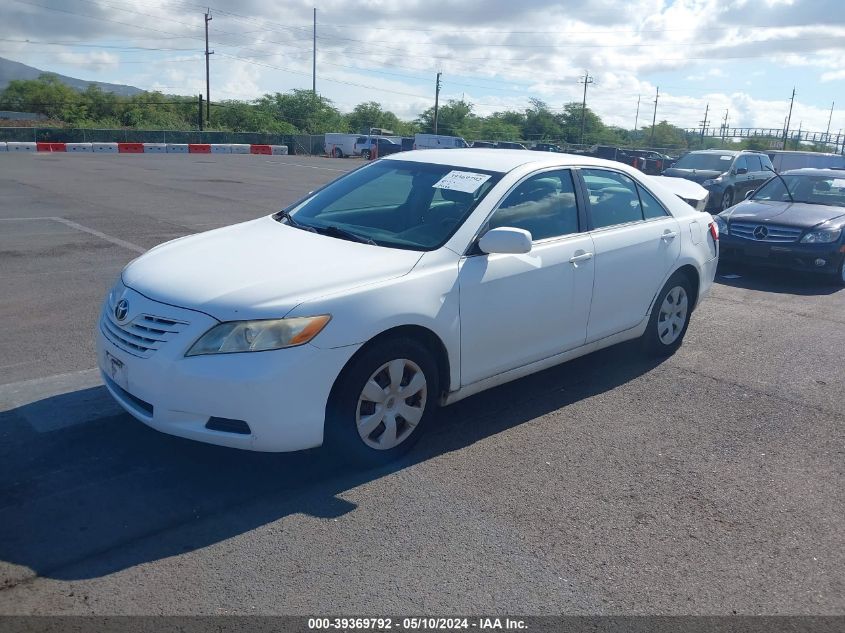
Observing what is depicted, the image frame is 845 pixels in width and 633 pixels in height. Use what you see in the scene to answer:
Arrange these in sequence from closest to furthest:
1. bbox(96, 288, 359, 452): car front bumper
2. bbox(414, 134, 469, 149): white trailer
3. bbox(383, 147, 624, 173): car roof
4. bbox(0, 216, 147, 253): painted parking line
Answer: bbox(96, 288, 359, 452): car front bumper
bbox(383, 147, 624, 173): car roof
bbox(0, 216, 147, 253): painted parking line
bbox(414, 134, 469, 149): white trailer

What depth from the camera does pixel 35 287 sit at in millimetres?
8180

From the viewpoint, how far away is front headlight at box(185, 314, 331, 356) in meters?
3.81

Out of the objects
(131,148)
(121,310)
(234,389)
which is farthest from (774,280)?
(131,148)

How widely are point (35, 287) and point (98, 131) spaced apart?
4342cm

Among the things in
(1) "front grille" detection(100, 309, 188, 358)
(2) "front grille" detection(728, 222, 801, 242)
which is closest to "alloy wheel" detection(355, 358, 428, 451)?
(1) "front grille" detection(100, 309, 188, 358)

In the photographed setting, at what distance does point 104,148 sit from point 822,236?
38.7 m

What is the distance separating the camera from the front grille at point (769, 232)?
10.1m

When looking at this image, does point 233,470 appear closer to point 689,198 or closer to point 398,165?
point 398,165

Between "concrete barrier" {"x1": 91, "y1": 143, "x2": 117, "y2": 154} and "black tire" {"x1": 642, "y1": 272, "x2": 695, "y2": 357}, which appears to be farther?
"concrete barrier" {"x1": 91, "y1": 143, "x2": 117, "y2": 154}

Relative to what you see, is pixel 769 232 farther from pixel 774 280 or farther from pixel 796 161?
pixel 796 161

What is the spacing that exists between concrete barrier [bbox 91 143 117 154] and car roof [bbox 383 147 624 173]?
126 ft

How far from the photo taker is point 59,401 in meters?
5.03

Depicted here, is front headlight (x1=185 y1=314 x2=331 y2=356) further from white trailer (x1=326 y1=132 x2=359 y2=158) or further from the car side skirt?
white trailer (x1=326 y1=132 x2=359 y2=158)

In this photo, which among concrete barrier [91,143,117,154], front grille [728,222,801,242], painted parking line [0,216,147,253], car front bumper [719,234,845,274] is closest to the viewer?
car front bumper [719,234,845,274]
